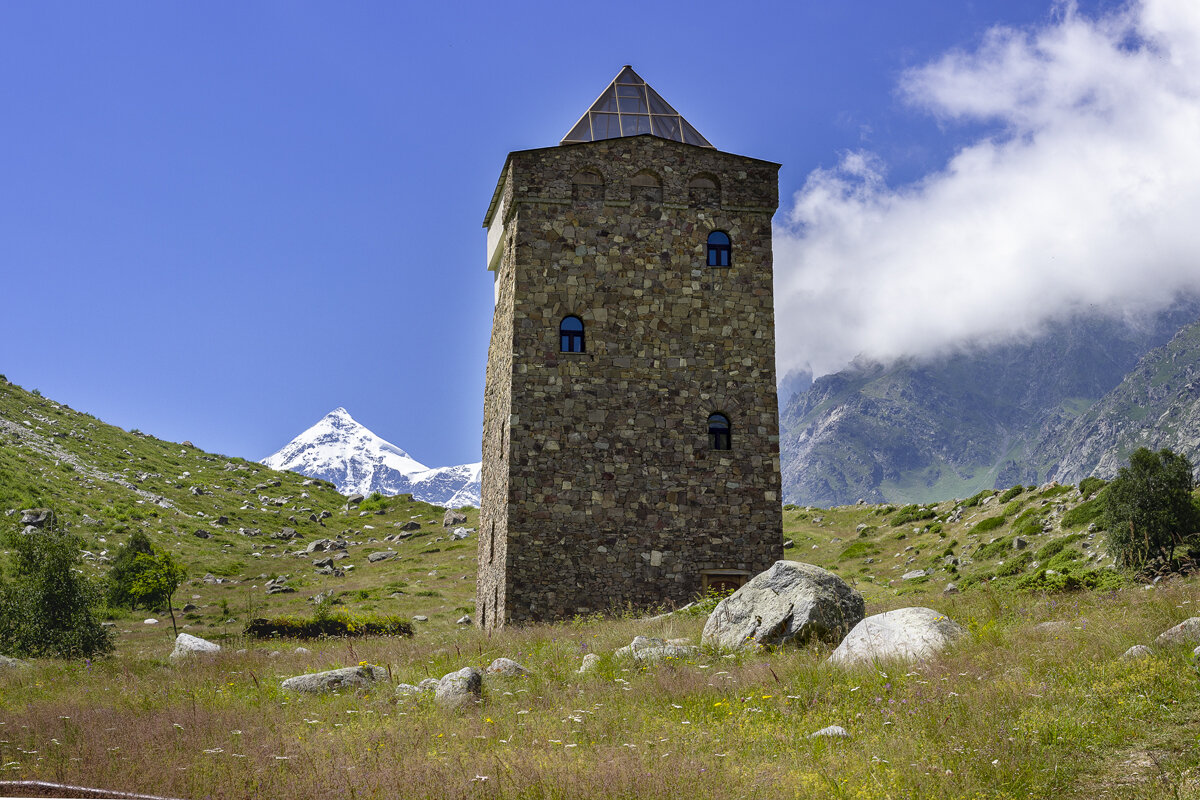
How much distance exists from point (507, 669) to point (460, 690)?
171 centimetres

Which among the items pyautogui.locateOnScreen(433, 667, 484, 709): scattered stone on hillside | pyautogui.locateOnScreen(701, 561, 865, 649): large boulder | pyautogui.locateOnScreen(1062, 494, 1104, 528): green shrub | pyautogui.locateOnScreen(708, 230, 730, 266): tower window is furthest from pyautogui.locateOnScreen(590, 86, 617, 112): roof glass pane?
pyautogui.locateOnScreen(1062, 494, 1104, 528): green shrub

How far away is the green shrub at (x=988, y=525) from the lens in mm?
48312

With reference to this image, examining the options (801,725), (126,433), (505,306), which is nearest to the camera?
(801,725)

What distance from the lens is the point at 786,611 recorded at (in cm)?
1512

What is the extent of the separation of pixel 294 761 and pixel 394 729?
4.98 feet

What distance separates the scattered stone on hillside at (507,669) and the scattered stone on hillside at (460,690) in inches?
36.4

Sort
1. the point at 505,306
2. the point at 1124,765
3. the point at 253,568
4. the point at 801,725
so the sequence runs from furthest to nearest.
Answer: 1. the point at 253,568
2. the point at 505,306
3. the point at 801,725
4. the point at 1124,765

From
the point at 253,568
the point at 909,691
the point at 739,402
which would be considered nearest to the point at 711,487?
the point at 739,402

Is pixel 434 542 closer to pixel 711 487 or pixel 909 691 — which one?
pixel 711 487

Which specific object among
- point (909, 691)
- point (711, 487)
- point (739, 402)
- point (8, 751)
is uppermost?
point (739, 402)

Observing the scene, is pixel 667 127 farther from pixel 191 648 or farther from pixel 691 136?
pixel 191 648

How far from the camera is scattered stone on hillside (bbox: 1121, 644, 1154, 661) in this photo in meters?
10.5

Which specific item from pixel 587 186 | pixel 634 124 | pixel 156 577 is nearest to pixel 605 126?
pixel 634 124

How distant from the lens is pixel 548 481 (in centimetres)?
2427
